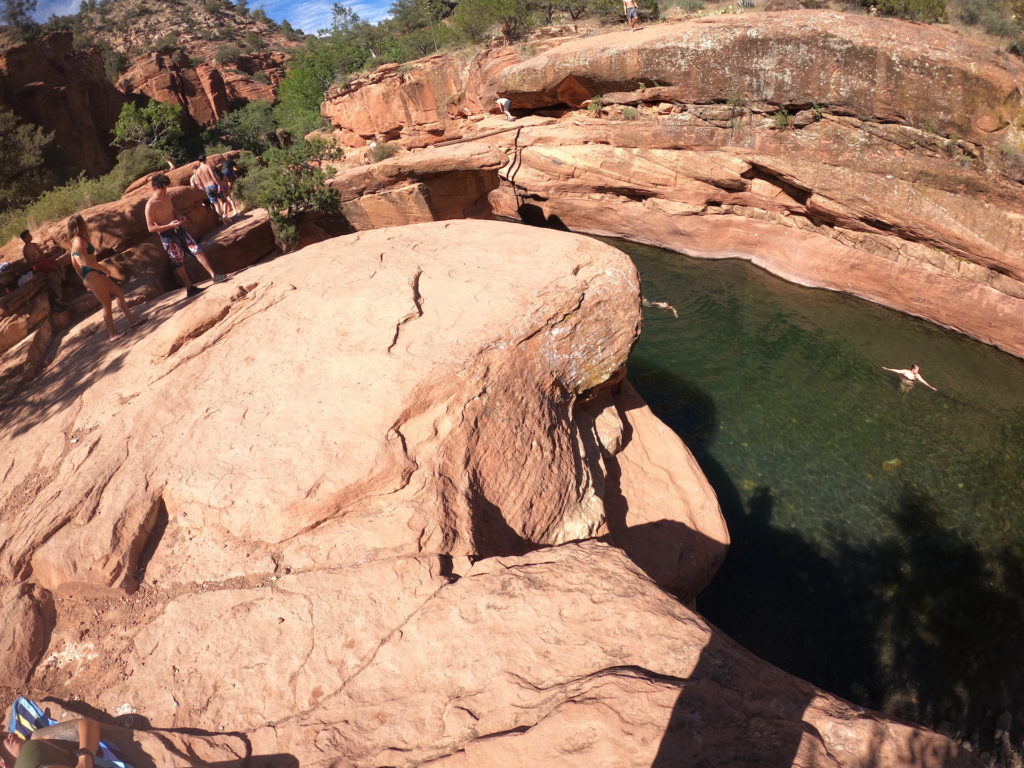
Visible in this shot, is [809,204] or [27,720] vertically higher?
[809,204]

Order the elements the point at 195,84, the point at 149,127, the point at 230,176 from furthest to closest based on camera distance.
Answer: the point at 195,84 → the point at 149,127 → the point at 230,176

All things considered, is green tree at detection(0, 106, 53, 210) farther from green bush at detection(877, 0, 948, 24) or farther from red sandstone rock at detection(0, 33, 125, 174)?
green bush at detection(877, 0, 948, 24)

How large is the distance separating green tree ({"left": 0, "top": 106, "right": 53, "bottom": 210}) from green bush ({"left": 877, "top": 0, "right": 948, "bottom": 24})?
2052 cm

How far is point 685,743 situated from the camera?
2416 millimetres

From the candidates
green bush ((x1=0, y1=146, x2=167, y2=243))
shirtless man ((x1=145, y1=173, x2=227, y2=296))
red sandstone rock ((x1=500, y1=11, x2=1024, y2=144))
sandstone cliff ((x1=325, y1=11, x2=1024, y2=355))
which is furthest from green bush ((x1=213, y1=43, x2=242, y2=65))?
shirtless man ((x1=145, y1=173, x2=227, y2=296))

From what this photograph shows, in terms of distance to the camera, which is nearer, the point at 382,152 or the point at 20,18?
the point at 382,152

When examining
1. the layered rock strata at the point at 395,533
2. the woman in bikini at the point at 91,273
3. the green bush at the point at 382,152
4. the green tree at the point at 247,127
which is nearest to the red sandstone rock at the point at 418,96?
the green bush at the point at 382,152

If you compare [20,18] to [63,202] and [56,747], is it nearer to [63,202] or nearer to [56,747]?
[63,202]

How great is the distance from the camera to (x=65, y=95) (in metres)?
23.4

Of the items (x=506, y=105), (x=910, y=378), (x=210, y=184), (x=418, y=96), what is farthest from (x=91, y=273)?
(x=418, y=96)

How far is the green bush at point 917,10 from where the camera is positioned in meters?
12.0

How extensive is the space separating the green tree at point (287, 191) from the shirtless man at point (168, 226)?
4063 mm

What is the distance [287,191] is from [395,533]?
10396 millimetres

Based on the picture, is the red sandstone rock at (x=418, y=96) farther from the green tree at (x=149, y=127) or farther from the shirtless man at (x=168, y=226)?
the shirtless man at (x=168, y=226)
